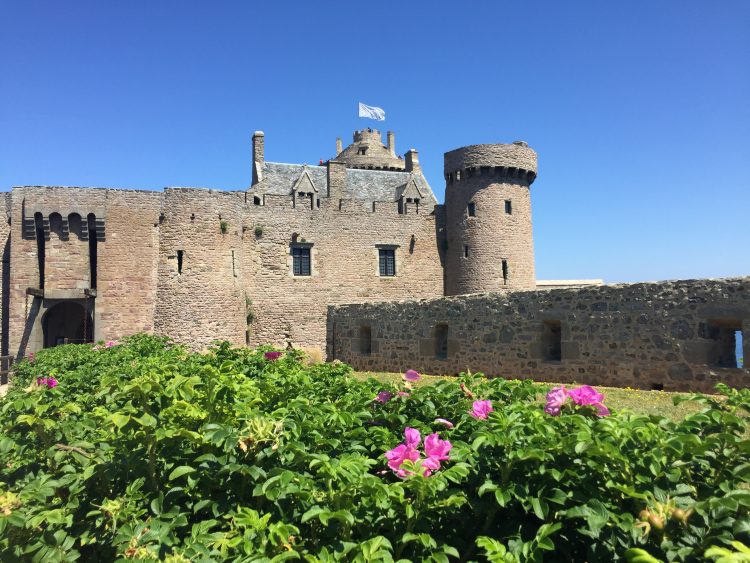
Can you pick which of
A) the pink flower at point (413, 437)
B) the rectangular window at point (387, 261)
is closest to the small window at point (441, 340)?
the rectangular window at point (387, 261)

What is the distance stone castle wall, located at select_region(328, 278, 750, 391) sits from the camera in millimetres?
11977

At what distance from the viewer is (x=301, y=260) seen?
27.5 metres

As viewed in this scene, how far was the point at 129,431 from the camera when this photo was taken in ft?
13.2

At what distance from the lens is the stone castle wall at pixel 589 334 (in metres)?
12.0

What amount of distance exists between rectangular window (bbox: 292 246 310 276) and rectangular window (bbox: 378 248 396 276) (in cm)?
390

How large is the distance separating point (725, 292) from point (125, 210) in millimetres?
21926

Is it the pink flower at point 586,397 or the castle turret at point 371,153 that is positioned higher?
the castle turret at point 371,153

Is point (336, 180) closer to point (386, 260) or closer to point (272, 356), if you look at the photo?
point (386, 260)

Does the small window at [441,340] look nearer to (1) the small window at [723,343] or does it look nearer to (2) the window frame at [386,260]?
Result: (1) the small window at [723,343]

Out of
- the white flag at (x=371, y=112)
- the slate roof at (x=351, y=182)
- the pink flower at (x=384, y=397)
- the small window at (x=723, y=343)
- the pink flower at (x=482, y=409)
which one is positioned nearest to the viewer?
the pink flower at (x=482, y=409)

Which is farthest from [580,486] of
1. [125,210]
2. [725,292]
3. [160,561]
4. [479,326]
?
[125,210]

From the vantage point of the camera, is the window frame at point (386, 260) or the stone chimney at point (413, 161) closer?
the window frame at point (386, 260)

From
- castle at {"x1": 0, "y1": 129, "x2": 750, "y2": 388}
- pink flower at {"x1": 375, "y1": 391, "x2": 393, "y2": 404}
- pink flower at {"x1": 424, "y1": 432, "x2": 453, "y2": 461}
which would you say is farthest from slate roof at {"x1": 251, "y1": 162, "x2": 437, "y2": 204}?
pink flower at {"x1": 424, "y1": 432, "x2": 453, "y2": 461}

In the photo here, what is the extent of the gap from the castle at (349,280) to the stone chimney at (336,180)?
8cm
